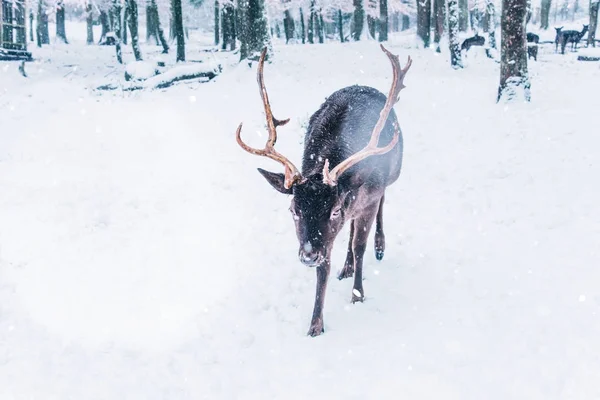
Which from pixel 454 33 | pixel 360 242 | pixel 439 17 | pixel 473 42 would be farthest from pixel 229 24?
pixel 360 242

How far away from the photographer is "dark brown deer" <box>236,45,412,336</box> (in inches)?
172

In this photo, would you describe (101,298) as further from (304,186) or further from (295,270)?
(304,186)

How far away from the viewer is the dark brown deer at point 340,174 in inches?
172

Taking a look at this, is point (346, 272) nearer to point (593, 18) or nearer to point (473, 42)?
point (473, 42)

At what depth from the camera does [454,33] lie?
19750 millimetres

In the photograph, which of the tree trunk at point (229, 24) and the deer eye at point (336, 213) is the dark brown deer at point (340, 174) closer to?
the deer eye at point (336, 213)

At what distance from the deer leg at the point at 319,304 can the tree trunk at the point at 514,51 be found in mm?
9082

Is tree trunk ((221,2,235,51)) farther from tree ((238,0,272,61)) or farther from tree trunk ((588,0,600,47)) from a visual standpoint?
tree trunk ((588,0,600,47))

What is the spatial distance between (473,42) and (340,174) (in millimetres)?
25972

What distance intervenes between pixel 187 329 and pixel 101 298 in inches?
44.5

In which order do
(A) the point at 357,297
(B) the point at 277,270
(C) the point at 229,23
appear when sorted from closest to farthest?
(A) the point at 357,297 < (B) the point at 277,270 < (C) the point at 229,23

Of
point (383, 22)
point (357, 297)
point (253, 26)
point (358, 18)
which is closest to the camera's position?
point (357, 297)

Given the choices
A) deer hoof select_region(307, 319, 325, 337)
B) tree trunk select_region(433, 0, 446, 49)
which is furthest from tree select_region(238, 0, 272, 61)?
tree trunk select_region(433, 0, 446, 49)

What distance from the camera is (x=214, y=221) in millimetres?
7336
